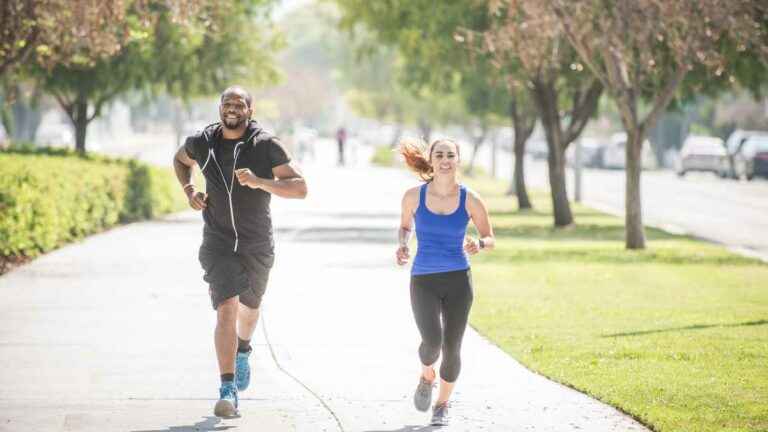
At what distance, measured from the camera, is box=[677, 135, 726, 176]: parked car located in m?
61.9

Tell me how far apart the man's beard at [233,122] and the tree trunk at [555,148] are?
71.7 feet

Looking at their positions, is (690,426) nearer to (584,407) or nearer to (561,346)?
(584,407)

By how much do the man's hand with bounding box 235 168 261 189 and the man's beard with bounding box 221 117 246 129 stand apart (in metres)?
0.30

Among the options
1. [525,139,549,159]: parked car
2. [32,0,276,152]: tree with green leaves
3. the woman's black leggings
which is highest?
[32,0,276,152]: tree with green leaves

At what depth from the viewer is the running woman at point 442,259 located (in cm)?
906

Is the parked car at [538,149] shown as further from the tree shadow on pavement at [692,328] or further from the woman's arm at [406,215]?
the woman's arm at [406,215]

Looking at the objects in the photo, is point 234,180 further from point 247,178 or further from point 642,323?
point 642,323

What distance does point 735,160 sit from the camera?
2391 inches

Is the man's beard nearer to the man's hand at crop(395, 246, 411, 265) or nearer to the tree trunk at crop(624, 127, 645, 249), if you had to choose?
the man's hand at crop(395, 246, 411, 265)

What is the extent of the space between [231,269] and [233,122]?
858 mm

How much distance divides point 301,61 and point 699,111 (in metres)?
91.5

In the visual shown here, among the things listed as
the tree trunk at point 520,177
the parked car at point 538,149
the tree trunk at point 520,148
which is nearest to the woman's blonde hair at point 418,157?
the tree trunk at point 520,148

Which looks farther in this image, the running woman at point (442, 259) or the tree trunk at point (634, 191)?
the tree trunk at point (634, 191)

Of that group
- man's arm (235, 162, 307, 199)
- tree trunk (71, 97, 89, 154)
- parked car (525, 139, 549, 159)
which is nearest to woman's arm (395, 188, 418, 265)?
man's arm (235, 162, 307, 199)
